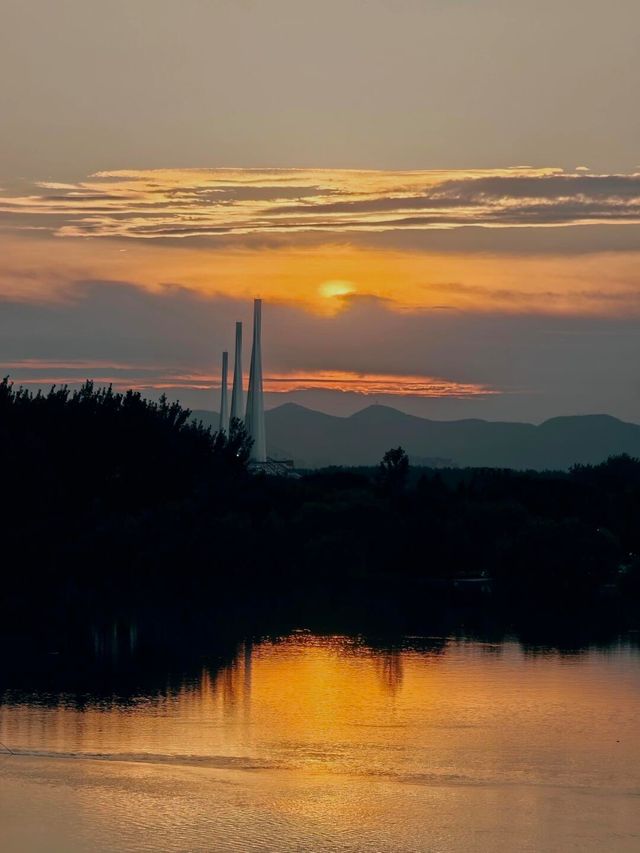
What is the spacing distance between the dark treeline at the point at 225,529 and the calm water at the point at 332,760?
13159mm

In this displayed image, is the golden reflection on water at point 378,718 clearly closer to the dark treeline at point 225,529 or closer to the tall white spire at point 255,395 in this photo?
the dark treeline at point 225,529

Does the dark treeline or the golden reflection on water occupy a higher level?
the dark treeline

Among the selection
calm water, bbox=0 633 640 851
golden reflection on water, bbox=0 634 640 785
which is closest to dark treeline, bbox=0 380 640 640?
golden reflection on water, bbox=0 634 640 785

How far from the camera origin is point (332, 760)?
20.0 m

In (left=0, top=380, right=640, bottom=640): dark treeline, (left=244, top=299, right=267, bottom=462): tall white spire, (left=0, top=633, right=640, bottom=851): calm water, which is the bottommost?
(left=0, top=633, right=640, bottom=851): calm water

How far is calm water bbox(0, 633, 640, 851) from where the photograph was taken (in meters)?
16.3

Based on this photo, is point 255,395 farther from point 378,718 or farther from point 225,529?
point 378,718

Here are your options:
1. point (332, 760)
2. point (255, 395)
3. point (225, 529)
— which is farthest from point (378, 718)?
point (255, 395)

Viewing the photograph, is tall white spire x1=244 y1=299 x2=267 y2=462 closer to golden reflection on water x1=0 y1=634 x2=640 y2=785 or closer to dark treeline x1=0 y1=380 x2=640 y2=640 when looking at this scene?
dark treeline x1=0 y1=380 x2=640 y2=640

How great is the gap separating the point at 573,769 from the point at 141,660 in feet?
39.6

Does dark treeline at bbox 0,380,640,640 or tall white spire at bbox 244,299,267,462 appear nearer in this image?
dark treeline at bbox 0,380,640,640

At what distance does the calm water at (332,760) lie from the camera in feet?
53.4

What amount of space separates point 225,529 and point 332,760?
3146 cm

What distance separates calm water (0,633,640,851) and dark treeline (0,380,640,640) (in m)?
13.2
